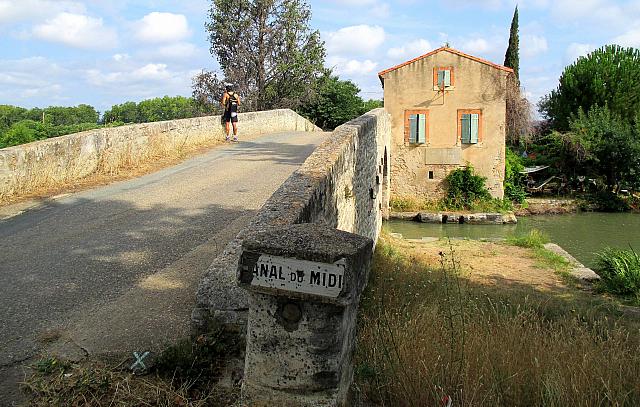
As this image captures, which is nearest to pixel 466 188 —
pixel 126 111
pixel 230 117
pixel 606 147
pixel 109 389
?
pixel 606 147

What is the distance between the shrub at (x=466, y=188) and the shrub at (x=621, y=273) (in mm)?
9368

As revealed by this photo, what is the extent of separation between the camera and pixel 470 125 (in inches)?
966

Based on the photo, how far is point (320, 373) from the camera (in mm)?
2881

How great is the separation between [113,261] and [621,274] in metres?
12.4

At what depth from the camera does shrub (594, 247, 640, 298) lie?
44.9ft

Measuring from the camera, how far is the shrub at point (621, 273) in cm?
1369

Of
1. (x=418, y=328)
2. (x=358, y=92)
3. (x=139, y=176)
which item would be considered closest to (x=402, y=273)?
(x=139, y=176)

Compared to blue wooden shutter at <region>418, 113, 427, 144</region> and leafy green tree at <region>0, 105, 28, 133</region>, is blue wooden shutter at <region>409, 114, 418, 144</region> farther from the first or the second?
leafy green tree at <region>0, 105, 28, 133</region>

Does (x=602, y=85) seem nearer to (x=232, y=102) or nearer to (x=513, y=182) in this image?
(x=513, y=182)

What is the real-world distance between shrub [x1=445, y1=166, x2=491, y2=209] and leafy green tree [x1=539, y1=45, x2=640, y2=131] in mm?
7986

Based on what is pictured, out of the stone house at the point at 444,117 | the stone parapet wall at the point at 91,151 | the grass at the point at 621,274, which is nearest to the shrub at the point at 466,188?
the stone house at the point at 444,117

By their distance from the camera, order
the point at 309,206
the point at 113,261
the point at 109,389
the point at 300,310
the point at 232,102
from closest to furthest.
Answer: the point at 300,310
the point at 109,389
the point at 309,206
the point at 113,261
the point at 232,102

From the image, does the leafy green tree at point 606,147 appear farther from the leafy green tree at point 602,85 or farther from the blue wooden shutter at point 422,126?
the blue wooden shutter at point 422,126

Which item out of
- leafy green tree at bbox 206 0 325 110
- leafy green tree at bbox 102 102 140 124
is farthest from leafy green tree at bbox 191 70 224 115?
leafy green tree at bbox 102 102 140 124
